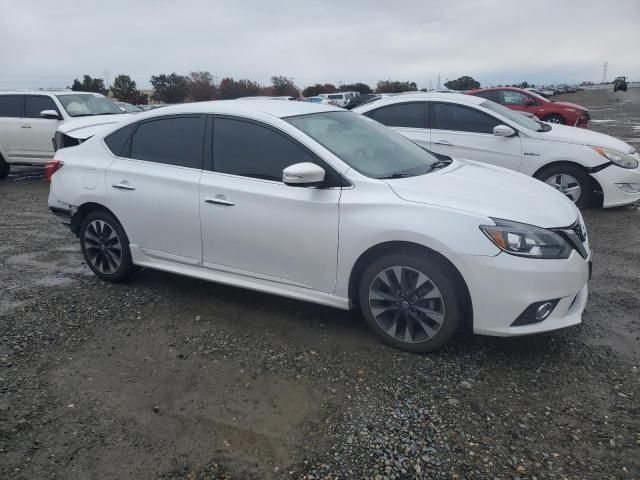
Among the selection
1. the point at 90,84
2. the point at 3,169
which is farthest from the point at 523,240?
the point at 90,84

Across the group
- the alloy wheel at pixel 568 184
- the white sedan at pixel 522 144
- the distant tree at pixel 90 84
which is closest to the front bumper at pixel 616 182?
the white sedan at pixel 522 144

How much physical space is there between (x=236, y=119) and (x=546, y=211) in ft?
7.85

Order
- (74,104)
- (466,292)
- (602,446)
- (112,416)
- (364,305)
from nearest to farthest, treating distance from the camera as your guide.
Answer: (602,446) < (112,416) < (466,292) < (364,305) < (74,104)

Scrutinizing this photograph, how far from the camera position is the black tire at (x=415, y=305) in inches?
131

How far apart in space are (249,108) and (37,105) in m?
8.49

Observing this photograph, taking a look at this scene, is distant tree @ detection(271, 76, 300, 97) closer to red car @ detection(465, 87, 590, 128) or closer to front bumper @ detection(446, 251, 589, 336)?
red car @ detection(465, 87, 590, 128)

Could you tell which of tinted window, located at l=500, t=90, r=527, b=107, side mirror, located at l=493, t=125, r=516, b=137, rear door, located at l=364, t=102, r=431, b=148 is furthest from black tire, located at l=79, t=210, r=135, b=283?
tinted window, located at l=500, t=90, r=527, b=107

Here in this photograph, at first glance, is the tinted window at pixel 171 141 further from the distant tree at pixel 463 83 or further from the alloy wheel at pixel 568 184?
the distant tree at pixel 463 83

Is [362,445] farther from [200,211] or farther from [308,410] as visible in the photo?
[200,211]

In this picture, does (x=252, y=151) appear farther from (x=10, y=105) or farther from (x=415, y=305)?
(x=10, y=105)

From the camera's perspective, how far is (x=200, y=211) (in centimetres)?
410

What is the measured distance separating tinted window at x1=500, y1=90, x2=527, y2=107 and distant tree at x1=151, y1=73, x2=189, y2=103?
35.2 metres

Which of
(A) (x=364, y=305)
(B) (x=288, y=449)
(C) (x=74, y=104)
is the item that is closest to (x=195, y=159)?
(A) (x=364, y=305)

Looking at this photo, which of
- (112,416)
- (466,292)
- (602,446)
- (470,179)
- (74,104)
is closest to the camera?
(602,446)
